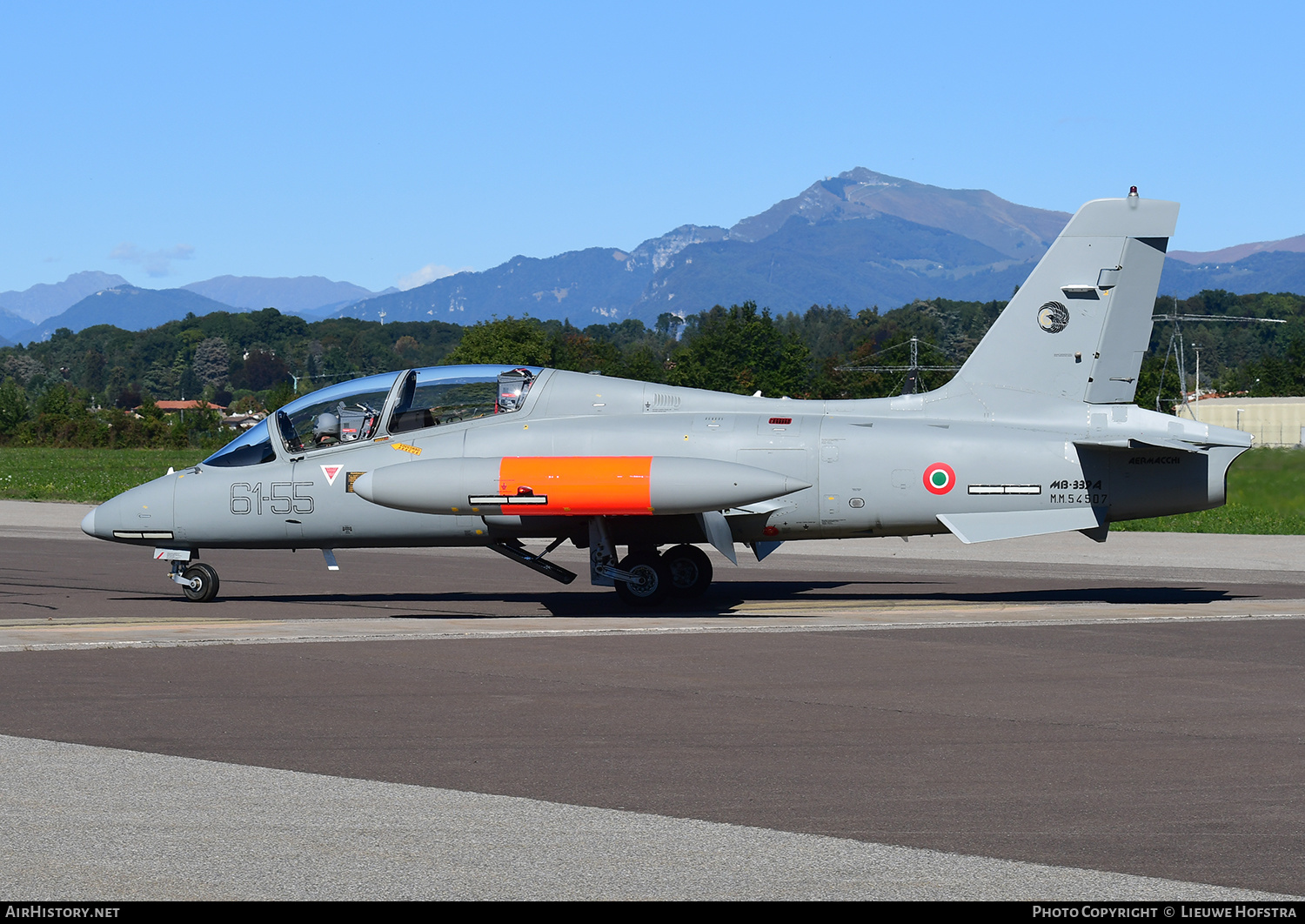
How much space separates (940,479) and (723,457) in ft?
9.01

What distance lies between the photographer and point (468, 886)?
5.95 m

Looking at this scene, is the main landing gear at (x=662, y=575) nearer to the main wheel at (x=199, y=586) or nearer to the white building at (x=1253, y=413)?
the main wheel at (x=199, y=586)

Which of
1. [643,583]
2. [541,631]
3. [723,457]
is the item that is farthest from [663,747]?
[643,583]

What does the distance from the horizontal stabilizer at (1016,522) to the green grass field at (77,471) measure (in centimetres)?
3089

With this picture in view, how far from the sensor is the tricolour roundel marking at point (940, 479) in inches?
629

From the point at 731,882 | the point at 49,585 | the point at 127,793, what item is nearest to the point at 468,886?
the point at 731,882

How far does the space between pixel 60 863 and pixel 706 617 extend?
33.2 feet

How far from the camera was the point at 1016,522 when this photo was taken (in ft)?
52.3

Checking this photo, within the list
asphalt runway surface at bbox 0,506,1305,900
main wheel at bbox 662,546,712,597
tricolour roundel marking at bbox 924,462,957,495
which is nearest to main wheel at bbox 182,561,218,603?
asphalt runway surface at bbox 0,506,1305,900

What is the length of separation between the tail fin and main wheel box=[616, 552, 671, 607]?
4.83 m

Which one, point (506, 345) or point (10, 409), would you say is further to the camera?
point (10, 409)

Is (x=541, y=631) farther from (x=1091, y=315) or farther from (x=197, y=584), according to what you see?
(x=1091, y=315)

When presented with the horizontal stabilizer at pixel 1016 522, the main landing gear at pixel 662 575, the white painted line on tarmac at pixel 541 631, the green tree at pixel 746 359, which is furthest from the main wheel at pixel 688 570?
the green tree at pixel 746 359
